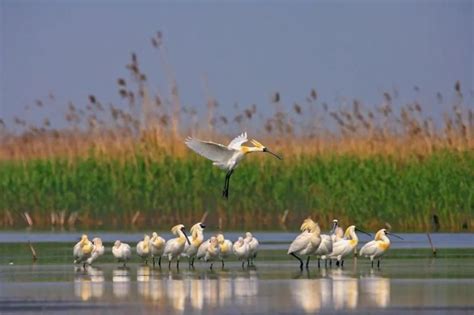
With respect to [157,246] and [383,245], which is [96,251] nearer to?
[157,246]

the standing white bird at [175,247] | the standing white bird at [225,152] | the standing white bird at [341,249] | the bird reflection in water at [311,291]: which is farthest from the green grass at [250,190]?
the bird reflection in water at [311,291]

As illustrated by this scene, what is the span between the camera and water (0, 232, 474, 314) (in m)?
14.5

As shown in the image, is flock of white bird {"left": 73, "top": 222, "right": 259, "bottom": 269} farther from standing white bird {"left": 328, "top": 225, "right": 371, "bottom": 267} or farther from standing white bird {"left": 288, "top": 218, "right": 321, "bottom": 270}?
standing white bird {"left": 328, "top": 225, "right": 371, "bottom": 267}

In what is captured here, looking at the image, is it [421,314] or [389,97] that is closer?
[421,314]

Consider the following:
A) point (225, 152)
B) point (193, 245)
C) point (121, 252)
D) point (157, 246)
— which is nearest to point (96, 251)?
point (121, 252)

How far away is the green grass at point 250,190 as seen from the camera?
86.9 ft

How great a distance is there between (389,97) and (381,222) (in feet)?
15.9

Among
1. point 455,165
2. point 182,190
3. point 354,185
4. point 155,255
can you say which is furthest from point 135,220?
point 155,255

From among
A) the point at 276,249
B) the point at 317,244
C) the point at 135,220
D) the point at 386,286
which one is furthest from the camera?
the point at 135,220

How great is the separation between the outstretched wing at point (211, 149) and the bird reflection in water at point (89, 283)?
307cm

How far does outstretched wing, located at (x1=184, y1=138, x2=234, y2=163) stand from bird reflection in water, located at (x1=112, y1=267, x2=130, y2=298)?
3.14 m

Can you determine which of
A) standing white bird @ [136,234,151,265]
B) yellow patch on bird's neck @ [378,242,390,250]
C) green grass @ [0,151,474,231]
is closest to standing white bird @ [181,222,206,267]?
standing white bird @ [136,234,151,265]

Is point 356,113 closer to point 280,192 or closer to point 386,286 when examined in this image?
point 280,192

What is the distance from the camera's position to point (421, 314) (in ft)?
45.4
